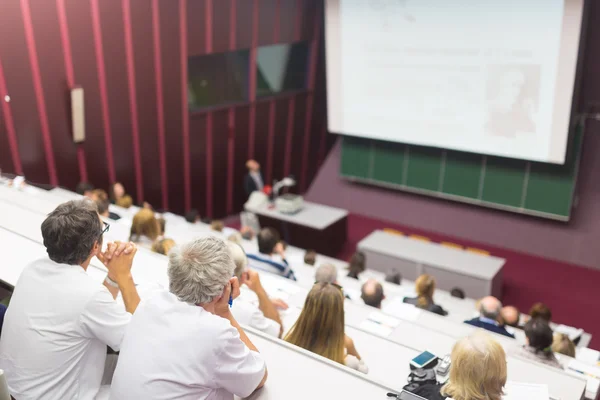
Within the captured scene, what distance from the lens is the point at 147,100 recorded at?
7.42m

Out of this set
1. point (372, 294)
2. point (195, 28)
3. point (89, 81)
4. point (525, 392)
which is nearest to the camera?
point (525, 392)

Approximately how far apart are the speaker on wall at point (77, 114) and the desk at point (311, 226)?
8.24 ft

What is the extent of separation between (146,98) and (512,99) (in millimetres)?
4704

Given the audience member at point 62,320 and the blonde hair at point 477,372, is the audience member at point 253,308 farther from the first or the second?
the blonde hair at point 477,372

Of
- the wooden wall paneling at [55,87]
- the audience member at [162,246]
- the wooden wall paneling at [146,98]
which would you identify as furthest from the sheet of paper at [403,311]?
the wooden wall paneling at [146,98]

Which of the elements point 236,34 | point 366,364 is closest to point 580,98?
point 236,34

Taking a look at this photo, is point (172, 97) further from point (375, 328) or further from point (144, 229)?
point (375, 328)

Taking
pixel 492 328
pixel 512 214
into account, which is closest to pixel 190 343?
pixel 492 328

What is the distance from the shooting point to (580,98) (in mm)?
7535

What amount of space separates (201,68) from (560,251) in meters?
5.48

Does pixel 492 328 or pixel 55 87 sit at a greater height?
pixel 55 87

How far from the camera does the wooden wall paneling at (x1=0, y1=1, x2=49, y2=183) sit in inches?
229

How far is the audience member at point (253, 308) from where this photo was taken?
113 inches

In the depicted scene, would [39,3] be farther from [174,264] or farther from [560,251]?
[560,251]
